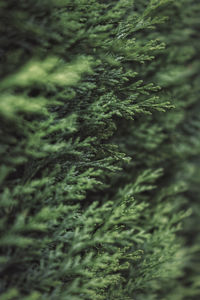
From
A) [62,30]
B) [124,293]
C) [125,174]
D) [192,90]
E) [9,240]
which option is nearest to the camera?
[9,240]

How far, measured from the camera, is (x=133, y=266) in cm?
271

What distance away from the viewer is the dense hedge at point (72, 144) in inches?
70.1

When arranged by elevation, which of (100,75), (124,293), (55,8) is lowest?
(124,293)

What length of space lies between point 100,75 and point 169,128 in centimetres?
151

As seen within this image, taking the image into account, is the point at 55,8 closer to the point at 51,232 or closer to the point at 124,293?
the point at 51,232

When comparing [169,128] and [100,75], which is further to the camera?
[169,128]

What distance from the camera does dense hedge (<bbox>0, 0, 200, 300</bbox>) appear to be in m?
1.78

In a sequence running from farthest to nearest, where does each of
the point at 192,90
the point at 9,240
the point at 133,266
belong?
the point at 192,90 → the point at 133,266 → the point at 9,240

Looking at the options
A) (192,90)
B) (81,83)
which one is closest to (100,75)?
(81,83)

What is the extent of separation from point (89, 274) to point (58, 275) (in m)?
0.23

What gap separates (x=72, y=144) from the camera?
2.14m

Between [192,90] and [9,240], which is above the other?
[192,90]

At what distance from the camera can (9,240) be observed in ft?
5.37

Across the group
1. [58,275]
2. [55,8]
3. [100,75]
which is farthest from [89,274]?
[55,8]
